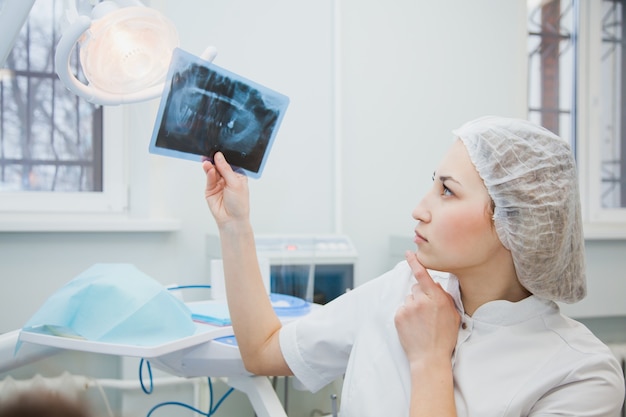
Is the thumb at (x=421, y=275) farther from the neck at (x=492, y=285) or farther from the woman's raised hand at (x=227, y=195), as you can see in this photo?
the woman's raised hand at (x=227, y=195)

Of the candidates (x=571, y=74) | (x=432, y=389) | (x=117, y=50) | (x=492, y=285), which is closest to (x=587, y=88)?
(x=571, y=74)

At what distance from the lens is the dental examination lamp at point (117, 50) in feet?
3.00

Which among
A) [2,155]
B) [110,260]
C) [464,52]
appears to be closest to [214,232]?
[110,260]

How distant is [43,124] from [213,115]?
1.20 m

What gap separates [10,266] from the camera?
6.04 feet

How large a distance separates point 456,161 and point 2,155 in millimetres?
1677

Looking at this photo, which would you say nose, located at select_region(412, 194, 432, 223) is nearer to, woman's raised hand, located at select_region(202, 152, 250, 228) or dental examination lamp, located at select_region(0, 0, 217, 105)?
woman's raised hand, located at select_region(202, 152, 250, 228)

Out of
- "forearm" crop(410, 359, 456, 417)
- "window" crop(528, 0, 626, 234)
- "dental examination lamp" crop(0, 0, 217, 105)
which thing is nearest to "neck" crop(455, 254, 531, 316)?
"forearm" crop(410, 359, 456, 417)

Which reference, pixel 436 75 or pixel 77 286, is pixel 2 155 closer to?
pixel 77 286

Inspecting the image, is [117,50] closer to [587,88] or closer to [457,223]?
[457,223]

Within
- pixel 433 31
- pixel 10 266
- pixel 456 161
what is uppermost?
pixel 433 31

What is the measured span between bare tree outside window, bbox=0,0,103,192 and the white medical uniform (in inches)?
50.3

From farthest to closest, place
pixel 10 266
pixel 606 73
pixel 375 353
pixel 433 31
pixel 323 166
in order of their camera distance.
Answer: pixel 606 73 < pixel 433 31 < pixel 323 166 < pixel 10 266 < pixel 375 353

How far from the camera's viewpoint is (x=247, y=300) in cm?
114
